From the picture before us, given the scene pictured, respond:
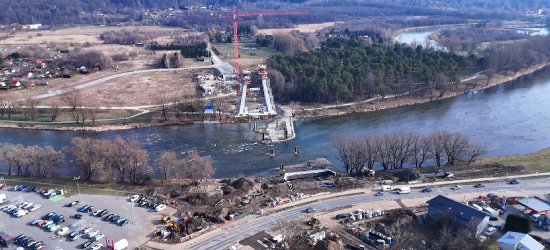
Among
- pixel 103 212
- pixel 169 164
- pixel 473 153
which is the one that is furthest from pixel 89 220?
pixel 473 153

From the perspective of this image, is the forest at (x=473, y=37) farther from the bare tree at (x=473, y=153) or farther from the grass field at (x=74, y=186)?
the grass field at (x=74, y=186)

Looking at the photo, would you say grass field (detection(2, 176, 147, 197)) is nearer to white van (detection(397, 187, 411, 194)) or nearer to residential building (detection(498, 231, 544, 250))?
white van (detection(397, 187, 411, 194))

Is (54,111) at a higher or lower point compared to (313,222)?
higher

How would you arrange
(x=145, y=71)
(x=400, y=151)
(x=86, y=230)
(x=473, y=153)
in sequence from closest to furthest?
(x=86, y=230)
(x=400, y=151)
(x=473, y=153)
(x=145, y=71)

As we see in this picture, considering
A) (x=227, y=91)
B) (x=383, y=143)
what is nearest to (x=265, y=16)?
(x=227, y=91)

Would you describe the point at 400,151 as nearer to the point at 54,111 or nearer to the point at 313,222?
the point at 313,222

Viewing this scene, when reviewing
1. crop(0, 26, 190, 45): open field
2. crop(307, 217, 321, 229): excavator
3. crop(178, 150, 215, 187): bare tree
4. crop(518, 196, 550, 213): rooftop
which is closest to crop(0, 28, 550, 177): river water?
crop(178, 150, 215, 187): bare tree
